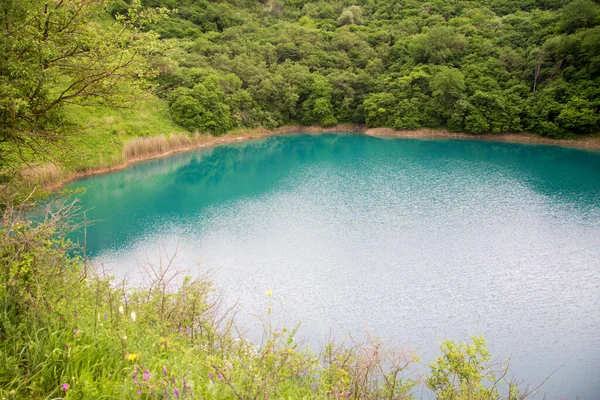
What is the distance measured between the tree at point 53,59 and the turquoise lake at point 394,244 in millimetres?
6240

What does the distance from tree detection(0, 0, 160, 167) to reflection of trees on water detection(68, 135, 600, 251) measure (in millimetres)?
11128

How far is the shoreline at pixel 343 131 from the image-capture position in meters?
28.9

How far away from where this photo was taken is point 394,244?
53.7ft

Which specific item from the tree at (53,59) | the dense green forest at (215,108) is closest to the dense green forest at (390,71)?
the dense green forest at (215,108)

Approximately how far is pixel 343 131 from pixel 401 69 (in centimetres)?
1008

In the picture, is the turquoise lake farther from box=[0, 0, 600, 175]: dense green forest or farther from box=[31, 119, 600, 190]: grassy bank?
box=[0, 0, 600, 175]: dense green forest

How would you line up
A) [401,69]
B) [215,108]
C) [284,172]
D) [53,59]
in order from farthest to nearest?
[401,69]
[215,108]
[284,172]
[53,59]

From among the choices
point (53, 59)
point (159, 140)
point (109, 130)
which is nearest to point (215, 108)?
point (159, 140)

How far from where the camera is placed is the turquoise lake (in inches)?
432

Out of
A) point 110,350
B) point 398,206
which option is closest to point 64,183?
point 398,206

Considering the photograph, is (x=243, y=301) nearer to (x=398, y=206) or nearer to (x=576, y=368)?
(x=576, y=368)

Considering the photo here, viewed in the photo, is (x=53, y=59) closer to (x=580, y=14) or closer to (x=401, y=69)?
(x=401, y=69)

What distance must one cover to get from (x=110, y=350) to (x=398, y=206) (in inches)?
738

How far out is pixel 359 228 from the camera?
59.6ft
